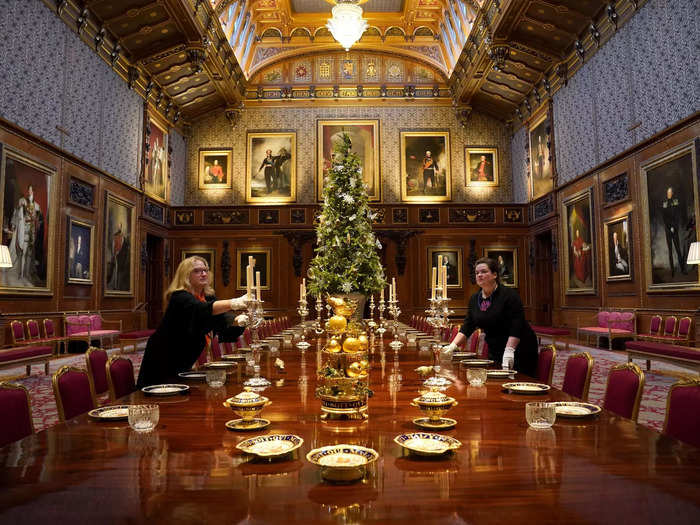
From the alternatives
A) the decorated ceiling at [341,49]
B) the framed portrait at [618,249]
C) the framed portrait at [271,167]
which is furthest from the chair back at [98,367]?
the framed portrait at [271,167]

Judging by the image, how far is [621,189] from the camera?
10523 mm

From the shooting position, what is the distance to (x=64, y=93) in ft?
33.6

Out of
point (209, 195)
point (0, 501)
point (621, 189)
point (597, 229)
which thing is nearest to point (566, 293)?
point (597, 229)

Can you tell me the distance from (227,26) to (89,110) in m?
5.29

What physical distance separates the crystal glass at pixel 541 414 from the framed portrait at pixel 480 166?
15.6 meters

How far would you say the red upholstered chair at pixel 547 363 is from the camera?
145 inches

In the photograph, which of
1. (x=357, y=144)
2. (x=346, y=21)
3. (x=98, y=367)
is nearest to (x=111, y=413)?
(x=98, y=367)

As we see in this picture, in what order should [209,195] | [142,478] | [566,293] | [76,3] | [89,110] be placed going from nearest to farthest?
[142,478]
[76,3]
[89,110]
[566,293]
[209,195]

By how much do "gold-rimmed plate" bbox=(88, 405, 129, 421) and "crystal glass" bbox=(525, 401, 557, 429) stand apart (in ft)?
5.32

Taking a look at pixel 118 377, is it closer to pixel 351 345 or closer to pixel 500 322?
pixel 351 345

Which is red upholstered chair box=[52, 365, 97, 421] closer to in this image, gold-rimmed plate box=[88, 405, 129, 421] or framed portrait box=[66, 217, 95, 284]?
gold-rimmed plate box=[88, 405, 129, 421]

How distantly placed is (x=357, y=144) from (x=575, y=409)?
50.8ft

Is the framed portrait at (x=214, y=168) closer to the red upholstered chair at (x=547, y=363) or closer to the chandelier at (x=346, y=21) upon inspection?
the chandelier at (x=346, y=21)

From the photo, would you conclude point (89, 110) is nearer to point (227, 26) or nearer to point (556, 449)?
point (227, 26)
